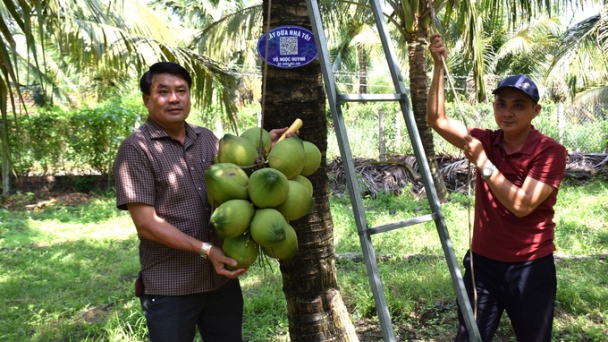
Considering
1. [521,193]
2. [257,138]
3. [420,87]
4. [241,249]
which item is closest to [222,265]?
[241,249]

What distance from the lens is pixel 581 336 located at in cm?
327

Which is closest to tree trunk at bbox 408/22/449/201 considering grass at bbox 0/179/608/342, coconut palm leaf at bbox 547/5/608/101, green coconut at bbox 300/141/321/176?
grass at bbox 0/179/608/342

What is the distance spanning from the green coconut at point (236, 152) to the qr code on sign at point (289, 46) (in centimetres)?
79

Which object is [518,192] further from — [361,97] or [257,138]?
[257,138]

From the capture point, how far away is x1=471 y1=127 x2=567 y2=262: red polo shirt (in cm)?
219

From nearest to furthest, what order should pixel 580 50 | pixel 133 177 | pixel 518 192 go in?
pixel 133 177 → pixel 518 192 → pixel 580 50

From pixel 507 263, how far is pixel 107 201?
27.4 ft

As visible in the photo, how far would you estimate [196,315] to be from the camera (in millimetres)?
2146

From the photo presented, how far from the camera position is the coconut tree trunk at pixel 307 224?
2.47 meters

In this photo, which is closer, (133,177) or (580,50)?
(133,177)

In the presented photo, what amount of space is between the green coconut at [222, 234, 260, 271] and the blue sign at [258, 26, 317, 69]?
3.38ft

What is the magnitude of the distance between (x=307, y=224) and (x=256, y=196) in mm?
969

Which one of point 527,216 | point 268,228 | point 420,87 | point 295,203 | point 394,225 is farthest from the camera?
point 420,87

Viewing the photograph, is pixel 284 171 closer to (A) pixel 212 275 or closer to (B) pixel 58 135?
(A) pixel 212 275
